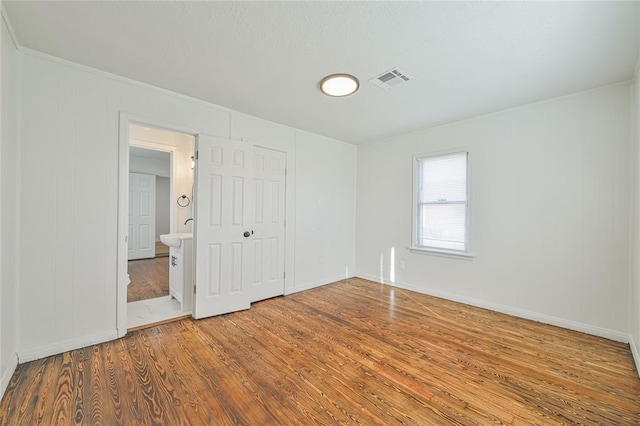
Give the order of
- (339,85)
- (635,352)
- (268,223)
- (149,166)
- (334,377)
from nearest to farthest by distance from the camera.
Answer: (334,377), (635,352), (339,85), (268,223), (149,166)

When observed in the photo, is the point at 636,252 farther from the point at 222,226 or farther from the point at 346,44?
the point at 222,226

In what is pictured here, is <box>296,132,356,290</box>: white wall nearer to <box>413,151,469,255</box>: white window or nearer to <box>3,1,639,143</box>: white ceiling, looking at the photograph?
<box>413,151,469,255</box>: white window

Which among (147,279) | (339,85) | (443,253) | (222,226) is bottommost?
(147,279)

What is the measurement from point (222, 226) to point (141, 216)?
4934mm

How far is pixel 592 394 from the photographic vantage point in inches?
73.9

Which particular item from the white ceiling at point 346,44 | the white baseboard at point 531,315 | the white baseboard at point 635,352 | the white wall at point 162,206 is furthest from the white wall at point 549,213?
the white wall at point 162,206

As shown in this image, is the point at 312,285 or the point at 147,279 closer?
the point at 312,285

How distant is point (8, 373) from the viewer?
1.93 meters

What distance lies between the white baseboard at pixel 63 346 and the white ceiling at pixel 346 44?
2.42m

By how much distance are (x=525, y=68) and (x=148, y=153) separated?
729cm

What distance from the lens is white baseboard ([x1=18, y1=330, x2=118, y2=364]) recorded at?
2.19m

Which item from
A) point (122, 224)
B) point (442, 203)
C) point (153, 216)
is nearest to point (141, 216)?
point (153, 216)

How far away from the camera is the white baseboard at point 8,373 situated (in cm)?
178

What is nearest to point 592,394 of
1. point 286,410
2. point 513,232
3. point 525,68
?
point 513,232
